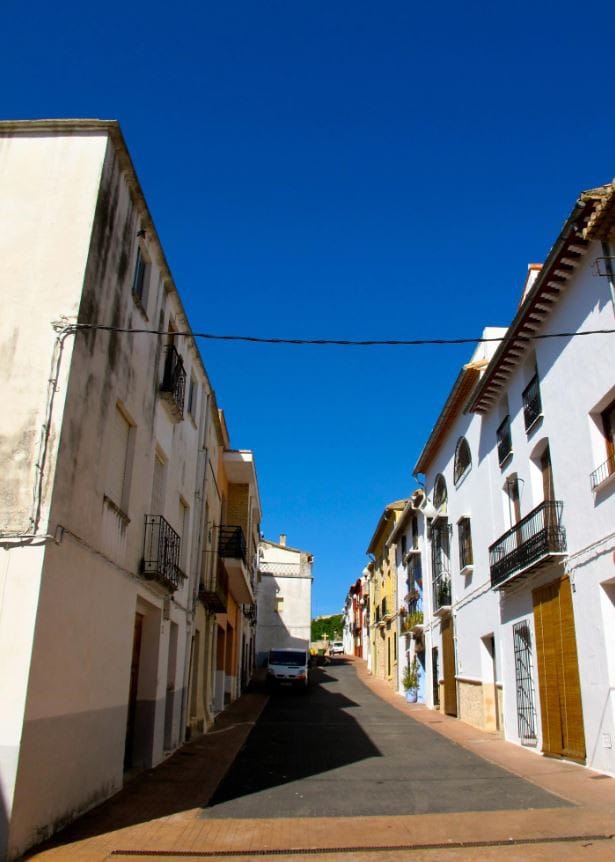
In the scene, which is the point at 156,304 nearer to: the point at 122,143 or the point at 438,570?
the point at 122,143

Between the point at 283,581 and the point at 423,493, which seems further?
the point at 283,581

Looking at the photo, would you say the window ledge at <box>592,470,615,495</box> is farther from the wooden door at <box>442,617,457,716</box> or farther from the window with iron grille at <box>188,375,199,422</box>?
the wooden door at <box>442,617,457,716</box>

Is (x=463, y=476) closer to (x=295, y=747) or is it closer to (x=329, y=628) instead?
(x=295, y=747)

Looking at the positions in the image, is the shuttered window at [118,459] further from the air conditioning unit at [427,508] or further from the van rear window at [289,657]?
the van rear window at [289,657]

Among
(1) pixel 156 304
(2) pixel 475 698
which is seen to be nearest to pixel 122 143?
(1) pixel 156 304

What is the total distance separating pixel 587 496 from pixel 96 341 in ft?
26.1

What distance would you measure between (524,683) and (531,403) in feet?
18.9

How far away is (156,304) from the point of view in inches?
477

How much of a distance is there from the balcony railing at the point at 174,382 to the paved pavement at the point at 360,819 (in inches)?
242

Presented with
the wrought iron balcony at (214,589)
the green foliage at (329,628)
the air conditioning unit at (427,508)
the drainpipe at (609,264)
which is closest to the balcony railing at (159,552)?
the wrought iron balcony at (214,589)

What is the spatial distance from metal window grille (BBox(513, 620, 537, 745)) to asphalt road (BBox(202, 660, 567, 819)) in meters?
1.36

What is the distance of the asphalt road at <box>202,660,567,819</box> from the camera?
901 cm

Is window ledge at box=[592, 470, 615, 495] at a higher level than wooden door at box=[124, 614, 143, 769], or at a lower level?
higher

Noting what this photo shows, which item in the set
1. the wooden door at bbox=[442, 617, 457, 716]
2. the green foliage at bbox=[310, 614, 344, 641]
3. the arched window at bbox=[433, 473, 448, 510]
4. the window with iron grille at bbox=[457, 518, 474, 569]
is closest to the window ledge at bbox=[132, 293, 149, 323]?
the window with iron grille at bbox=[457, 518, 474, 569]
